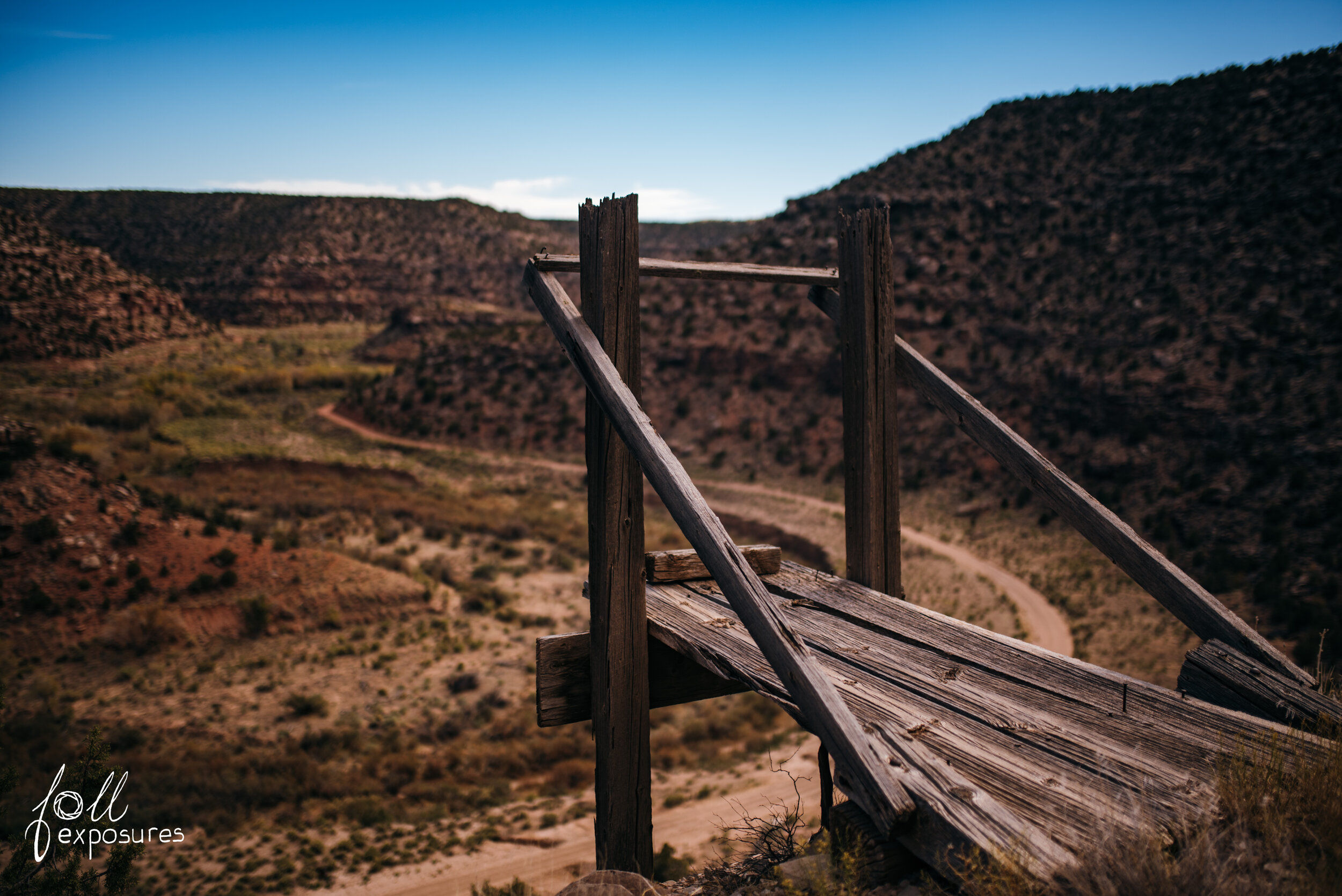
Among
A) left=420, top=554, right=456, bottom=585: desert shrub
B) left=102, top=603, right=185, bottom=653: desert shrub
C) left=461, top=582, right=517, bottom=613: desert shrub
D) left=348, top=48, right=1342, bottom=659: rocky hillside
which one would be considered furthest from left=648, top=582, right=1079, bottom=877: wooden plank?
left=420, top=554, right=456, bottom=585: desert shrub

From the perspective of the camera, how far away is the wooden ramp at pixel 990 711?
6.52 feet

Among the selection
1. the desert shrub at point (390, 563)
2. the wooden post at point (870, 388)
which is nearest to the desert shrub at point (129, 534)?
the desert shrub at point (390, 563)

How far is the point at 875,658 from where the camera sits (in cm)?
295

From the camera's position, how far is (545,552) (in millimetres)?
18922

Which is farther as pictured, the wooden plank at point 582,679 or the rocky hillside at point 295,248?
the rocky hillside at point 295,248

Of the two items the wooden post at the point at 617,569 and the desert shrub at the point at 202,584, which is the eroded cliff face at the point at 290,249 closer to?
the desert shrub at the point at 202,584

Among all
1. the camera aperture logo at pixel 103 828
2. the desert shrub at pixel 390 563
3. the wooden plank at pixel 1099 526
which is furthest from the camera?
the desert shrub at pixel 390 563

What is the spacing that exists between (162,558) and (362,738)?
6.41 meters

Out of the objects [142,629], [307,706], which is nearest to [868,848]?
[307,706]

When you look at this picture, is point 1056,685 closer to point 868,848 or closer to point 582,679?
point 868,848

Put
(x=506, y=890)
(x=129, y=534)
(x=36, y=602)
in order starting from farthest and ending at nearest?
1. (x=129, y=534)
2. (x=36, y=602)
3. (x=506, y=890)

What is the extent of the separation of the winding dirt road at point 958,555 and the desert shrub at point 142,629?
1153 cm

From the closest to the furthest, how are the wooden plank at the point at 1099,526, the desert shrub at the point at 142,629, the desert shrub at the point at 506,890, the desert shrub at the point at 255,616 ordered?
the wooden plank at the point at 1099,526, the desert shrub at the point at 506,890, the desert shrub at the point at 142,629, the desert shrub at the point at 255,616

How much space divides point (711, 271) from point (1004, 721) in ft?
7.37
